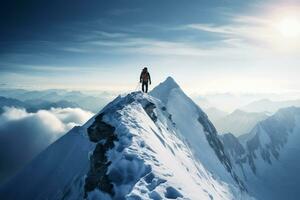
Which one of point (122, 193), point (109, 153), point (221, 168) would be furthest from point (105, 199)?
point (221, 168)

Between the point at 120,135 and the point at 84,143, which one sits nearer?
the point at 120,135

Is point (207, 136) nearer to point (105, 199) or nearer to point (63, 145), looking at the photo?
point (63, 145)

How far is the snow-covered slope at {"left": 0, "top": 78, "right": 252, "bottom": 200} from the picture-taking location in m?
27.1

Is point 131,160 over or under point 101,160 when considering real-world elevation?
over

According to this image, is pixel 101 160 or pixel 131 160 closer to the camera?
pixel 131 160

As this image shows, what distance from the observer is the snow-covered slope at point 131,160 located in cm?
2709

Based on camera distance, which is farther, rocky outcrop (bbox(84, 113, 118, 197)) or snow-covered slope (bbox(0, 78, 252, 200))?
rocky outcrop (bbox(84, 113, 118, 197))

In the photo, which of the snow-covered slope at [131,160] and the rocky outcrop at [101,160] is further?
the rocky outcrop at [101,160]

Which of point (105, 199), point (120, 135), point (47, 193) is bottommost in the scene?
point (47, 193)

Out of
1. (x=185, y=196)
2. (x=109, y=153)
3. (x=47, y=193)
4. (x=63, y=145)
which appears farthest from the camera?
(x=63, y=145)

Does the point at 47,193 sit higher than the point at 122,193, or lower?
lower

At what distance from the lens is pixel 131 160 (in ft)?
94.4

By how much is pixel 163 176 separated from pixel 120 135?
10.4m

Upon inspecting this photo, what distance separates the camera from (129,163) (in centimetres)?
2859
